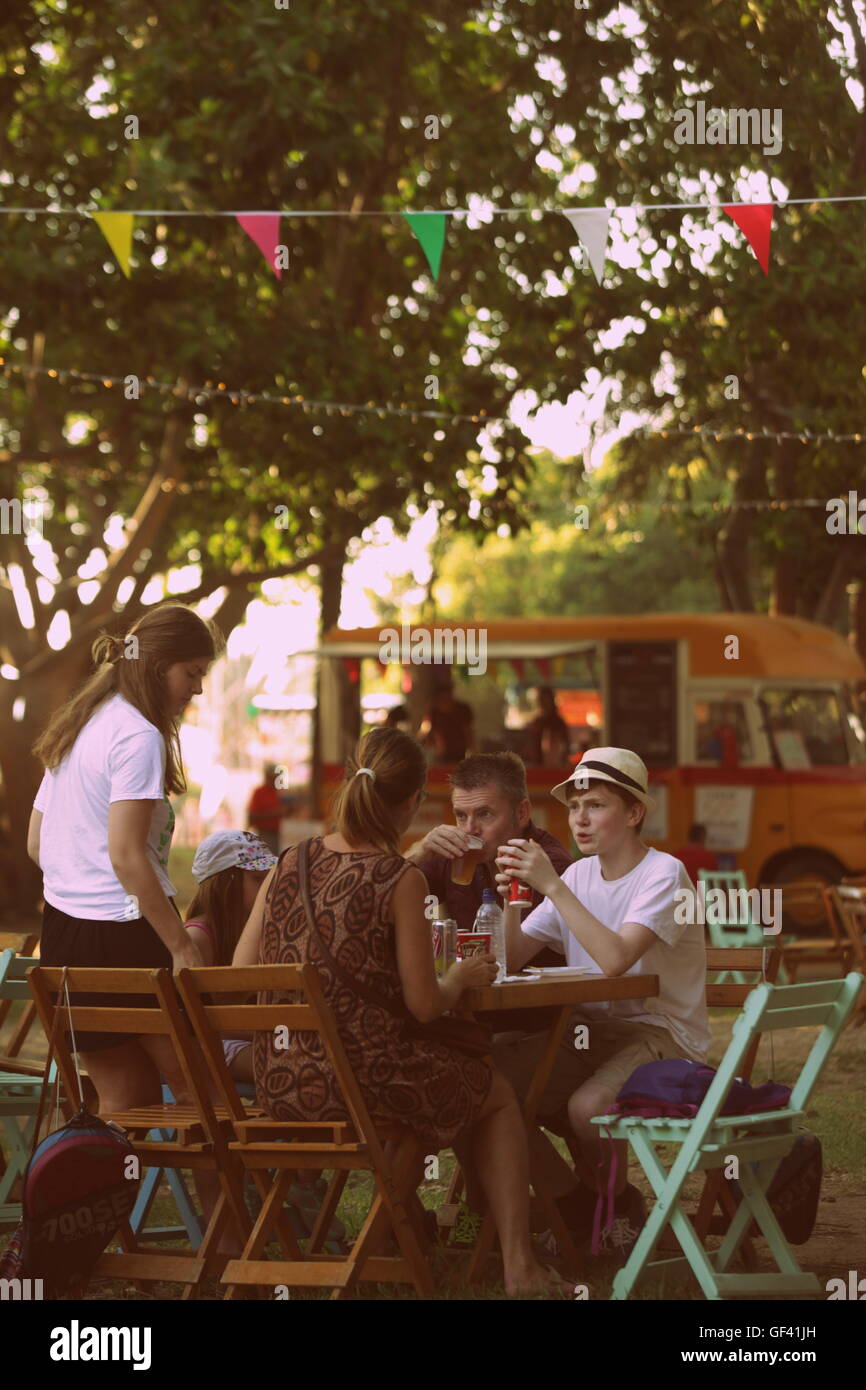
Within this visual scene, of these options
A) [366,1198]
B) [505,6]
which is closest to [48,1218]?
[366,1198]

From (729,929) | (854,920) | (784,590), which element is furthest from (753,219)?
(784,590)

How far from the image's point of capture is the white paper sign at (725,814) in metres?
17.3

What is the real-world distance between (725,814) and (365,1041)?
12.6 meters

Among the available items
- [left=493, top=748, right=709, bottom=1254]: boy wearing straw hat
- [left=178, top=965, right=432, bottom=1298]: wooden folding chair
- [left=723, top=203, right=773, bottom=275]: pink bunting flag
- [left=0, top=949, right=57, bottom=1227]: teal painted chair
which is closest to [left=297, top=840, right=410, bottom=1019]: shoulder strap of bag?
[left=178, top=965, right=432, bottom=1298]: wooden folding chair

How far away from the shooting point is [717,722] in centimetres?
1788

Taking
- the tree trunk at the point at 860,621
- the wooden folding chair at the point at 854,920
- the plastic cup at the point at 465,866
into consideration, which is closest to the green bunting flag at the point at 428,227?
the wooden folding chair at the point at 854,920

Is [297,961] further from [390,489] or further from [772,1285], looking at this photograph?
[390,489]

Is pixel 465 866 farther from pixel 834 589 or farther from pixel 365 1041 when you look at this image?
pixel 834 589

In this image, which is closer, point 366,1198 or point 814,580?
point 366,1198

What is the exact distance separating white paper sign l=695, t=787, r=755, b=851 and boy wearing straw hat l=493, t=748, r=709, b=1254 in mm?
11563

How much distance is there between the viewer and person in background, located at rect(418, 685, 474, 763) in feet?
61.8

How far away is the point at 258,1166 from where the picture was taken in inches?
206

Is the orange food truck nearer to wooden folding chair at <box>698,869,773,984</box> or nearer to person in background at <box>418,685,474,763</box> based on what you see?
person in background at <box>418,685,474,763</box>

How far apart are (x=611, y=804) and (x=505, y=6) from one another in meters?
11.8
